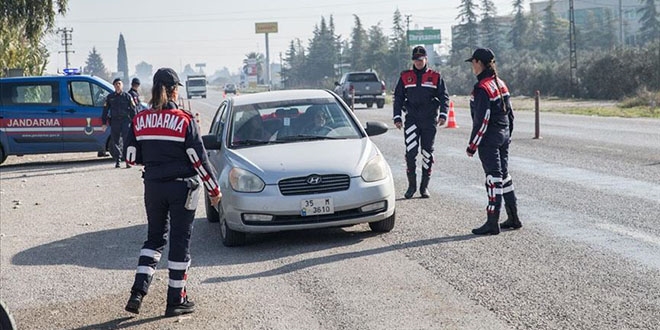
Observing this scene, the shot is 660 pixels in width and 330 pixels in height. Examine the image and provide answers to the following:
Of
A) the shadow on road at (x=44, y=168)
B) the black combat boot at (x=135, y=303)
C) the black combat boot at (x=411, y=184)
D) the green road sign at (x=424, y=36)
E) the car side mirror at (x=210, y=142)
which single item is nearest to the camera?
the black combat boot at (x=135, y=303)

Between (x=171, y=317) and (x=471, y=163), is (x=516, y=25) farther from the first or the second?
(x=171, y=317)

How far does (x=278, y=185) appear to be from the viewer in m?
9.18

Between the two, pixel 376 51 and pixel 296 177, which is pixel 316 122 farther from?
pixel 376 51

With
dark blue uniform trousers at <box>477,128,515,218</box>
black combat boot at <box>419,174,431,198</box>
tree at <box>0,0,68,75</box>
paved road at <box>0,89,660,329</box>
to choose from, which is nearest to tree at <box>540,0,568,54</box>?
tree at <box>0,0,68,75</box>

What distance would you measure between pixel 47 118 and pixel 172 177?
15.6m

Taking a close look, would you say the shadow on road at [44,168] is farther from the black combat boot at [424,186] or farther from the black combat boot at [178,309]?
the black combat boot at [178,309]

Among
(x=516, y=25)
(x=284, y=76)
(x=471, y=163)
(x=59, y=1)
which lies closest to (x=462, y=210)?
(x=471, y=163)

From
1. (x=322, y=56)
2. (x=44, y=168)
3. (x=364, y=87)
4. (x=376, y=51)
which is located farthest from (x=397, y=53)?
(x=44, y=168)

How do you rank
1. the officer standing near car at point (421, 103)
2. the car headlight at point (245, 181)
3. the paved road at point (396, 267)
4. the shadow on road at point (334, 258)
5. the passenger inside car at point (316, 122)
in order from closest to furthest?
the paved road at point (396, 267) → the shadow on road at point (334, 258) → the car headlight at point (245, 181) → the passenger inside car at point (316, 122) → the officer standing near car at point (421, 103)

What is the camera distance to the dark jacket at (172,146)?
6.79 m

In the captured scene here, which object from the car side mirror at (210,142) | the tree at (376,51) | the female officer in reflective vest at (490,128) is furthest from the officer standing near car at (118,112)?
the tree at (376,51)


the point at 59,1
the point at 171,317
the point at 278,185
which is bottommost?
the point at 171,317

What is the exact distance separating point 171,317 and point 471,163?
11.4 meters

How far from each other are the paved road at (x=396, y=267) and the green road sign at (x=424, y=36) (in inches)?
3480
